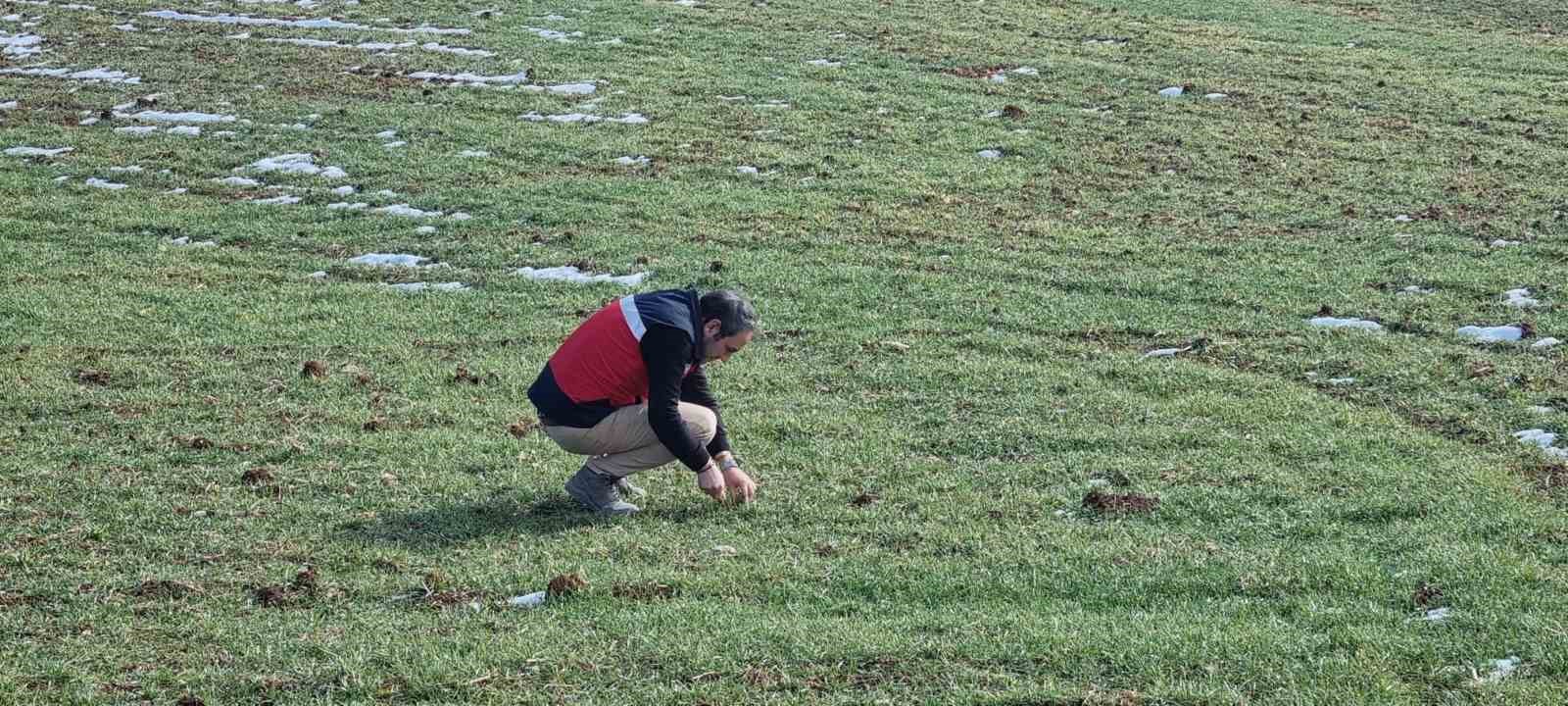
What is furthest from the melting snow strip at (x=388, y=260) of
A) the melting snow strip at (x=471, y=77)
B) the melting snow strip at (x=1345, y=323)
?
the melting snow strip at (x=471, y=77)

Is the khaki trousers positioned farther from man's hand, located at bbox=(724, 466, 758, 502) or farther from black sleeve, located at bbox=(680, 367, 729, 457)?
man's hand, located at bbox=(724, 466, 758, 502)

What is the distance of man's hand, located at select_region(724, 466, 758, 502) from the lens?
912 cm

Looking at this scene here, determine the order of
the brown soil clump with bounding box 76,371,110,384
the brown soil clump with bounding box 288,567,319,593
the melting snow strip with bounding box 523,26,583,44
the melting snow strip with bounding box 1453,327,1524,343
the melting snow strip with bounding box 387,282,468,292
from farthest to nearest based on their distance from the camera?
the melting snow strip with bounding box 523,26,583,44 < the melting snow strip with bounding box 387,282,468,292 < the melting snow strip with bounding box 1453,327,1524,343 < the brown soil clump with bounding box 76,371,110,384 < the brown soil clump with bounding box 288,567,319,593

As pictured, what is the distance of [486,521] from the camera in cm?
912

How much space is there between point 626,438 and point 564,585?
1.46 meters

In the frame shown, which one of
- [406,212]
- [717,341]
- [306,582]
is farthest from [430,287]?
[306,582]

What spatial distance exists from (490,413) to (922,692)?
5.67 m

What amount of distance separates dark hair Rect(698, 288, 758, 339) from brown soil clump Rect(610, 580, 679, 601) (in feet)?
4.71

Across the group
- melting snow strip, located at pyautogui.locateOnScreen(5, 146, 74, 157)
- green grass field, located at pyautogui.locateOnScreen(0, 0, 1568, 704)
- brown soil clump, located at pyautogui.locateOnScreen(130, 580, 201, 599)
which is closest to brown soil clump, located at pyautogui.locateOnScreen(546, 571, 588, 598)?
green grass field, located at pyautogui.locateOnScreen(0, 0, 1568, 704)

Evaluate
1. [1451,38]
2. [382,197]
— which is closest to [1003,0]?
[1451,38]

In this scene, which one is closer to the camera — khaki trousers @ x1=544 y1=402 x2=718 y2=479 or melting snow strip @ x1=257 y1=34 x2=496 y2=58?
khaki trousers @ x1=544 y1=402 x2=718 y2=479

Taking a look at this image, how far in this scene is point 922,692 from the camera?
21.2 feet

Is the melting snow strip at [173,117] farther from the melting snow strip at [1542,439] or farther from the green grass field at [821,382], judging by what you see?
the melting snow strip at [1542,439]

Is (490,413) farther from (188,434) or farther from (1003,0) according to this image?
(1003,0)
